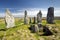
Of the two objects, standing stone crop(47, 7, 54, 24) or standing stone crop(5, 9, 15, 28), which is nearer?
standing stone crop(5, 9, 15, 28)

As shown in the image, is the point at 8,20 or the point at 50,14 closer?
the point at 8,20

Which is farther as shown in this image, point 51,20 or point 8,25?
point 51,20

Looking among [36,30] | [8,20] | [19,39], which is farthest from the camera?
[8,20]

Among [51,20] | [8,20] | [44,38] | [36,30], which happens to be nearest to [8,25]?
[8,20]

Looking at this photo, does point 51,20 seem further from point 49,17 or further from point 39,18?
point 39,18

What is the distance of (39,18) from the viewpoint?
57.7 metres

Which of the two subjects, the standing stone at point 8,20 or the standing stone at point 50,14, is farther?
the standing stone at point 50,14

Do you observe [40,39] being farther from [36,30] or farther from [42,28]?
[42,28]

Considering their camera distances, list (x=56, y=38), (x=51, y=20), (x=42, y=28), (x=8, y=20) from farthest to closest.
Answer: (x=51, y=20) < (x=8, y=20) < (x=42, y=28) < (x=56, y=38)

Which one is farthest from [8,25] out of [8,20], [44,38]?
[44,38]

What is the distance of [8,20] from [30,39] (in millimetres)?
21898

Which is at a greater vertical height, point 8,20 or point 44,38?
point 8,20

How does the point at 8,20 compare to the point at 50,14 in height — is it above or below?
Result: below

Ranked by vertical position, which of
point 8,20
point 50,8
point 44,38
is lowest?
point 44,38
